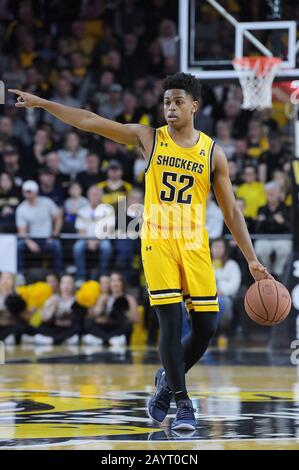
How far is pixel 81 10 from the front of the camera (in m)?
21.4

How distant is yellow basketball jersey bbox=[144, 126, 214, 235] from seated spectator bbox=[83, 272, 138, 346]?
7982 millimetres

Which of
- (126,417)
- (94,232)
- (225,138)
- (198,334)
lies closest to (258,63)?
(225,138)

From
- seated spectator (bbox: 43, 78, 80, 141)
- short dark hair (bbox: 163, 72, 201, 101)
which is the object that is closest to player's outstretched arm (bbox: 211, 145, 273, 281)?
short dark hair (bbox: 163, 72, 201, 101)

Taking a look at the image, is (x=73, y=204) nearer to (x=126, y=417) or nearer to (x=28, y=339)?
(x=28, y=339)

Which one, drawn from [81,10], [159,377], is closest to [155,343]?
[159,377]

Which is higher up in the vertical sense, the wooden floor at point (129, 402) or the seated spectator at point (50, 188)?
the seated spectator at point (50, 188)

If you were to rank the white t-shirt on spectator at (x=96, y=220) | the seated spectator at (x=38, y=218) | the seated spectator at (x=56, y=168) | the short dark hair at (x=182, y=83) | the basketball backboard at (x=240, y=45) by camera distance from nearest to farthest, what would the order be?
the short dark hair at (x=182, y=83)
the basketball backboard at (x=240, y=45)
the white t-shirt on spectator at (x=96, y=220)
the seated spectator at (x=38, y=218)
the seated spectator at (x=56, y=168)

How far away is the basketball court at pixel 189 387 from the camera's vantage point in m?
6.05

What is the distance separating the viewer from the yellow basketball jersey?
22.2 feet

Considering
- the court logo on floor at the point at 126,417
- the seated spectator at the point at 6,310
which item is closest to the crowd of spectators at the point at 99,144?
the seated spectator at the point at 6,310

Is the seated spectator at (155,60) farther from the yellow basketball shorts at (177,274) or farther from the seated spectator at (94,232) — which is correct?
the yellow basketball shorts at (177,274)

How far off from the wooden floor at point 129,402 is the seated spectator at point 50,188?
3707 millimetres

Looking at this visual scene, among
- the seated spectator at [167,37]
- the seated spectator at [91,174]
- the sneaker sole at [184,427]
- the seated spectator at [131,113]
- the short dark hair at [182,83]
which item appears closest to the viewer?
the sneaker sole at [184,427]

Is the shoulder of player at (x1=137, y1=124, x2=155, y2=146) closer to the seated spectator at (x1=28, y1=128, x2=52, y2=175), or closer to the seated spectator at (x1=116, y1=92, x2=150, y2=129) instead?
the seated spectator at (x1=28, y1=128, x2=52, y2=175)
